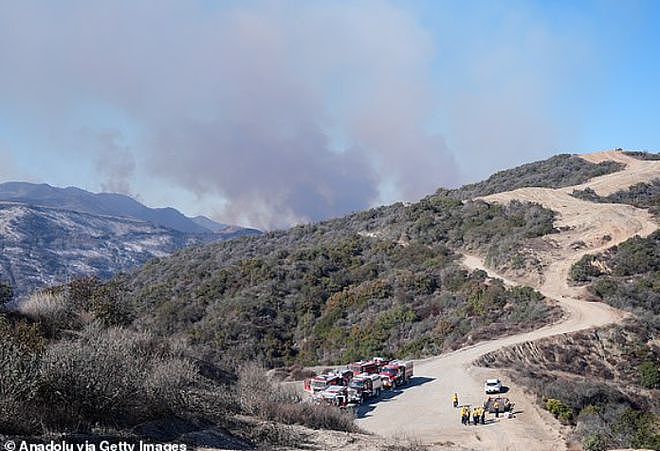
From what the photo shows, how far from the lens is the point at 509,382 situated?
73.8 feet

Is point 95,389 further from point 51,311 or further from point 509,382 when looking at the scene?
point 509,382

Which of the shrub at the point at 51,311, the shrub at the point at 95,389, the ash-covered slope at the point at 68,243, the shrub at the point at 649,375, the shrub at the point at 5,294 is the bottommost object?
the shrub at the point at 649,375

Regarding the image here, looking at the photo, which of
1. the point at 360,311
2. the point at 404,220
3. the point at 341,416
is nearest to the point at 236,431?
the point at 341,416

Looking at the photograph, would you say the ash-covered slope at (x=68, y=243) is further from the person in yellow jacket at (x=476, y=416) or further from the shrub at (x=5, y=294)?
the person in yellow jacket at (x=476, y=416)

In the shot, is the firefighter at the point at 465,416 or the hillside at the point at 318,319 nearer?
the hillside at the point at 318,319

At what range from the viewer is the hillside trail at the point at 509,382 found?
16.7m

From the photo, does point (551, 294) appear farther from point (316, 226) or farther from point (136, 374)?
point (316, 226)

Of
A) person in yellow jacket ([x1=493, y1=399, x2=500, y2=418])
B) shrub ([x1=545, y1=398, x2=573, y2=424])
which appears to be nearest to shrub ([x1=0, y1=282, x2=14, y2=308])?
person in yellow jacket ([x1=493, y1=399, x2=500, y2=418])

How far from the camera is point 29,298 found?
1648 centimetres

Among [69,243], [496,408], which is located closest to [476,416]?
[496,408]

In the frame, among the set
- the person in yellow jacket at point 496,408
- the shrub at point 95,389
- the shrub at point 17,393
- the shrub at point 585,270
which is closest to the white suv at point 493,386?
the person in yellow jacket at point 496,408

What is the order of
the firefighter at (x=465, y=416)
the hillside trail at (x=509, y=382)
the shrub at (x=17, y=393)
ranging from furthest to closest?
the firefighter at (x=465, y=416) < the hillside trail at (x=509, y=382) < the shrub at (x=17, y=393)

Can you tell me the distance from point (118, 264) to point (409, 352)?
71457 millimetres

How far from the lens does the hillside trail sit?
54.7 feet
